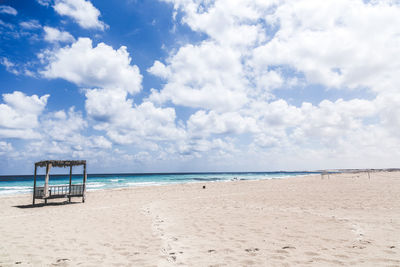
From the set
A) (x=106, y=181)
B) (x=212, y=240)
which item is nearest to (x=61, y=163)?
(x=212, y=240)

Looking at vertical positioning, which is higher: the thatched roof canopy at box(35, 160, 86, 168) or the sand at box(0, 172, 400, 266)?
the thatched roof canopy at box(35, 160, 86, 168)

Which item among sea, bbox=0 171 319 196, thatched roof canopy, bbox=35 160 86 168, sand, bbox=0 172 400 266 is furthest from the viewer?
sea, bbox=0 171 319 196

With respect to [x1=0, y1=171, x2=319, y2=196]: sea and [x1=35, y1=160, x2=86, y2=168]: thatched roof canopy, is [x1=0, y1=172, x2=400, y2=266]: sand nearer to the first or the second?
[x1=35, y1=160, x2=86, y2=168]: thatched roof canopy

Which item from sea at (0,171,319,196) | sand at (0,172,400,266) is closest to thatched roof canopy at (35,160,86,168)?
sand at (0,172,400,266)

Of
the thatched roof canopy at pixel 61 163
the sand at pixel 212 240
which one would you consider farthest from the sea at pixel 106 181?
the sand at pixel 212 240

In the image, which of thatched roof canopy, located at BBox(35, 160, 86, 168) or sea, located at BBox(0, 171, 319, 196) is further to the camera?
sea, located at BBox(0, 171, 319, 196)

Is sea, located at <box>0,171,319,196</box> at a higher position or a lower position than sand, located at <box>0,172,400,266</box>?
lower

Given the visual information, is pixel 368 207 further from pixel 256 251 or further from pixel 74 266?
pixel 74 266

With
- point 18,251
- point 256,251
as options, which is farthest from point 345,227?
point 18,251

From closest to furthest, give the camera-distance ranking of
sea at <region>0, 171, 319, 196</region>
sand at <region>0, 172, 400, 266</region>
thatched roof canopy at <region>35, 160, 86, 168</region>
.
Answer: sand at <region>0, 172, 400, 266</region> → thatched roof canopy at <region>35, 160, 86, 168</region> → sea at <region>0, 171, 319, 196</region>

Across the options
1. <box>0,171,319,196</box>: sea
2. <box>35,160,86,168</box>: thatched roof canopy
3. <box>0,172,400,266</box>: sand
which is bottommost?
<box>0,171,319,196</box>: sea

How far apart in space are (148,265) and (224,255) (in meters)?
1.64

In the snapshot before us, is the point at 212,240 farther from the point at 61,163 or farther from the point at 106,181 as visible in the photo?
the point at 106,181

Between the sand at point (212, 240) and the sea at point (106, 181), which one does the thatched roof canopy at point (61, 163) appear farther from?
the sea at point (106, 181)
